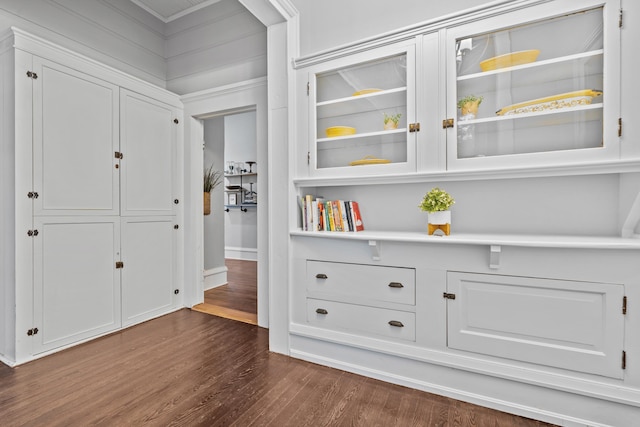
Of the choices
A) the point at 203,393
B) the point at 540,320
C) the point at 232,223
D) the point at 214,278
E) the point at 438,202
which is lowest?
the point at 203,393

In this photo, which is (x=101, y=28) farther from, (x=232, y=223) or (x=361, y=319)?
(x=232, y=223)

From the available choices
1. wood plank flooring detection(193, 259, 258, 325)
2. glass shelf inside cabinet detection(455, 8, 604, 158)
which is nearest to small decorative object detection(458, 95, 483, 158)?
glass shelf inside cabinet detection(455, 8, 604, 158)

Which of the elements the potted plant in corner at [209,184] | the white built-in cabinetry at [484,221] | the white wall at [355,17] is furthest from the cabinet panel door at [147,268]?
the white wall at [355,17]

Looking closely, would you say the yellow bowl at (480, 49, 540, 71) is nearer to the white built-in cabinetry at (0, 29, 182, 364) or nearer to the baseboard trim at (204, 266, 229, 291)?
the white built-in cabinetry at (0, 29, 182, 364)

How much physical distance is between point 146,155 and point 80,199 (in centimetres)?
75

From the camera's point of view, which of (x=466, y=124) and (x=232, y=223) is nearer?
(x=466, y=124)

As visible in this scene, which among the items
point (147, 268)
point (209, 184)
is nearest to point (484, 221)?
point (147, 268)

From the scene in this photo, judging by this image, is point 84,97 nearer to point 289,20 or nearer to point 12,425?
point 289,20

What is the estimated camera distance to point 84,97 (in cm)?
249

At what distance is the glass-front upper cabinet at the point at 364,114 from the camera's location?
202 centimetres

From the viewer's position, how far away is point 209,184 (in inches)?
158

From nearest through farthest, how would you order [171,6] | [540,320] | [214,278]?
[540,320] → [171,6] → [214,278]

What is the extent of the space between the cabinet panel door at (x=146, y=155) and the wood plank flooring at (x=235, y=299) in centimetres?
115

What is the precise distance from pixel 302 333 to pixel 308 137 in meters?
1.45
